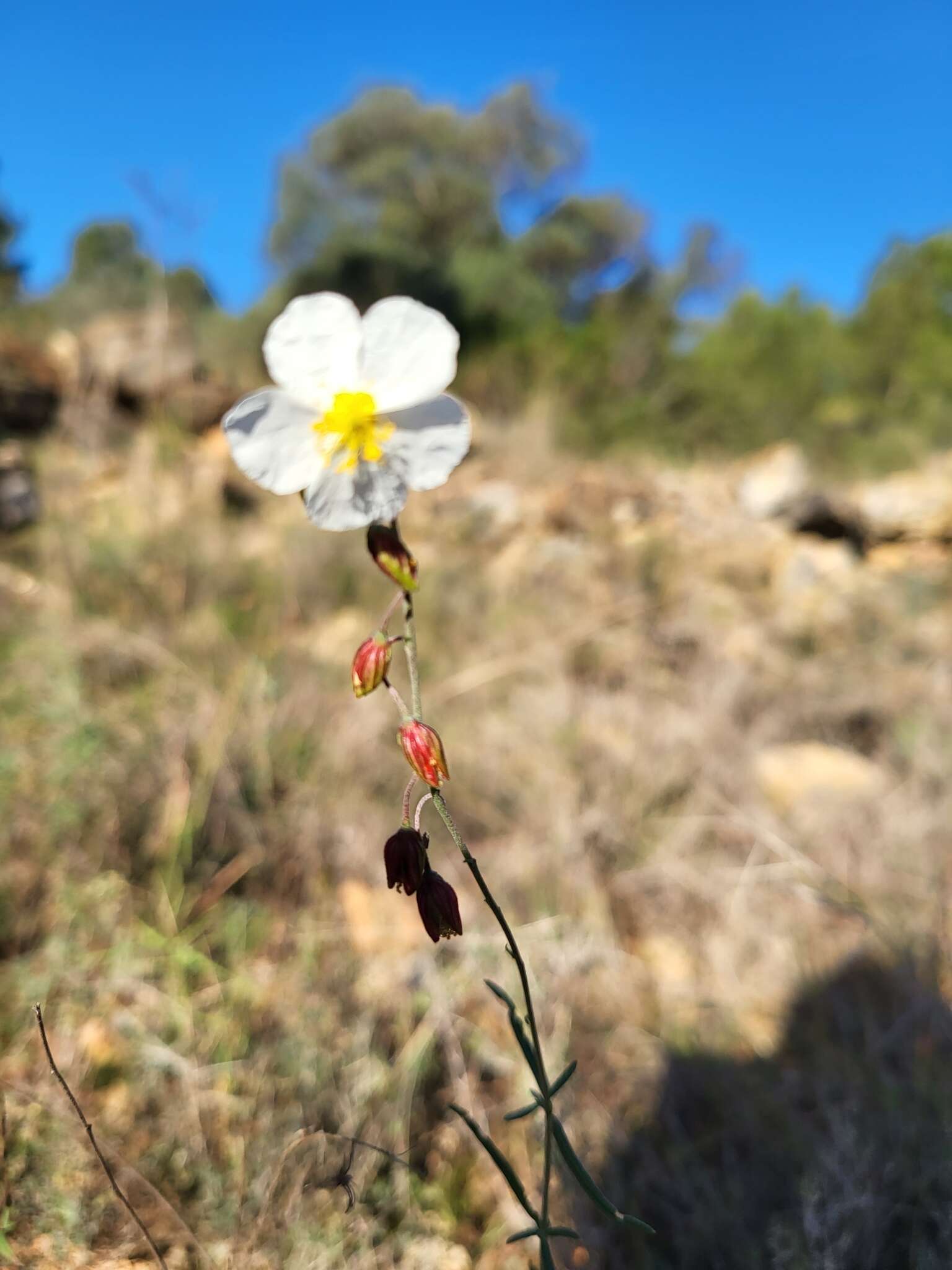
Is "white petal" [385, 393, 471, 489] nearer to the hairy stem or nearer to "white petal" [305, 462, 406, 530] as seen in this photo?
"white petal" [305, 462, 406, 530]

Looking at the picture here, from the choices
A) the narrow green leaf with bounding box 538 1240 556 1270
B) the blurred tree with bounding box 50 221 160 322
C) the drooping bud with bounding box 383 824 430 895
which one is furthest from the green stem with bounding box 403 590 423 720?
the blurred tree with bounding box 50 221 160 322

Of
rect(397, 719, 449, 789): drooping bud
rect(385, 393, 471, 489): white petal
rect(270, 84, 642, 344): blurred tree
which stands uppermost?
rect(270, 84, 642, 344): blurred tree

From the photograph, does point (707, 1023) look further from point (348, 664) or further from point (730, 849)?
point (348, 664)

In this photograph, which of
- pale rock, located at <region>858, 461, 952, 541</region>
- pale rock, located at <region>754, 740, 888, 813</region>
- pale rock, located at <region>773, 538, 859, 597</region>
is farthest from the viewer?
pale rock, located at <region>858, 461, 952, 541</region>

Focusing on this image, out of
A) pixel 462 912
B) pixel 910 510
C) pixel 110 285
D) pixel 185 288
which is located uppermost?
pixel 110 285

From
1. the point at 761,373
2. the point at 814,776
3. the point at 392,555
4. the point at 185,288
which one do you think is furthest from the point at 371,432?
the point at 761,373

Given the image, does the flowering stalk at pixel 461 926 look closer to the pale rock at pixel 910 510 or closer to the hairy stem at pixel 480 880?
the hairy stem at pixel 480 880

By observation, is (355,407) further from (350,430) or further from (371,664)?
(371,664)
